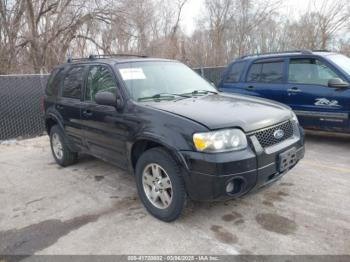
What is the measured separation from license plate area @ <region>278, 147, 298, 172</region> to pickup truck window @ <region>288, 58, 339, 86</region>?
9.61 ft

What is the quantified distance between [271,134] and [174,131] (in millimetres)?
1012

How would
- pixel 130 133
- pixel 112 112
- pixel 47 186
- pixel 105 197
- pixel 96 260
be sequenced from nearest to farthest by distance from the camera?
pixel 96 260 → pixel 130 133 → pixel 112 112 → pixel 105 197 → pixel 47 186

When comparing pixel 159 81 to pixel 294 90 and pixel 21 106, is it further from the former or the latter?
pixel 21 106

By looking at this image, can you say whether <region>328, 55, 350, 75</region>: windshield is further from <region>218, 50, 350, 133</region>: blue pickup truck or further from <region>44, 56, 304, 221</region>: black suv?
<region>44, 56, 304, 221</region>: black suv

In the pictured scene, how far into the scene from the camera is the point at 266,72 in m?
6.57

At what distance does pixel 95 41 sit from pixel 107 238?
13.9 metres

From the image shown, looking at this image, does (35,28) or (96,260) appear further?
(35,28)

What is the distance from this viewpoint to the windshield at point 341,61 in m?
5.62

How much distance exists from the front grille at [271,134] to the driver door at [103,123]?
1.50m

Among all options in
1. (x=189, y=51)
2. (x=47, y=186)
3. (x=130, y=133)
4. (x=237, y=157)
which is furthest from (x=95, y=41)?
(x=237, y=157)

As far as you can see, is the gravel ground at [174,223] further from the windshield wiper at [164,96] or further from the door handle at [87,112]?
the windshield wiper at [164,96]

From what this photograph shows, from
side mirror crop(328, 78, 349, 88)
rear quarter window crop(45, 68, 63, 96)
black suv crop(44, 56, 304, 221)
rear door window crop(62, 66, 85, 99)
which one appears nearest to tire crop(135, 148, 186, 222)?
black suv crop(44, 56, 304, 221)

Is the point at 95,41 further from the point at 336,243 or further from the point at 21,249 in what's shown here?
the point at 336,243

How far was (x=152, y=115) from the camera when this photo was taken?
3238 millimetres
